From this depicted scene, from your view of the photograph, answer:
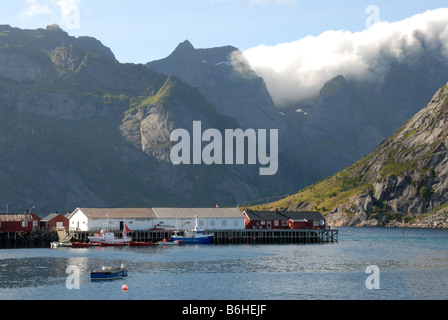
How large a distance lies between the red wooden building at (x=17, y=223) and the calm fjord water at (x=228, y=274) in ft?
62.2

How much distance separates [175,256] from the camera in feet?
515

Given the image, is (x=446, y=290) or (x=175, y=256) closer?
(x=446, y=290)

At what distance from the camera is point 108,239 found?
191 meters

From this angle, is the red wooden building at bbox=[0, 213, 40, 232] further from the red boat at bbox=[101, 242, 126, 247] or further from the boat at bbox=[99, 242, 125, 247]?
the red boat at bbox=[101, 242, 126, 247]

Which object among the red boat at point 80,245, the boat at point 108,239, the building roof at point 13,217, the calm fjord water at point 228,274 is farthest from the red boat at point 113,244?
the building roof at point 13,217

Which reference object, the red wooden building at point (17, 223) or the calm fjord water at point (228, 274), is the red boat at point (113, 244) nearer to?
the calm fjord water at point (228, 274)

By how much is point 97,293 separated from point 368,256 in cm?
8490

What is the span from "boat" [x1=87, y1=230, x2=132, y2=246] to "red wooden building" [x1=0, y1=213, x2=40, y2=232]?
20.5 meters

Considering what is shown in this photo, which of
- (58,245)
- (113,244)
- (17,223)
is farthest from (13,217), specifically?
(113,244)

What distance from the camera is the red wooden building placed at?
194 metres

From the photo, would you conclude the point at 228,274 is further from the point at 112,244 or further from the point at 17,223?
the point at 17,223

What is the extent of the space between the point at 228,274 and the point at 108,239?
78.0 meters
